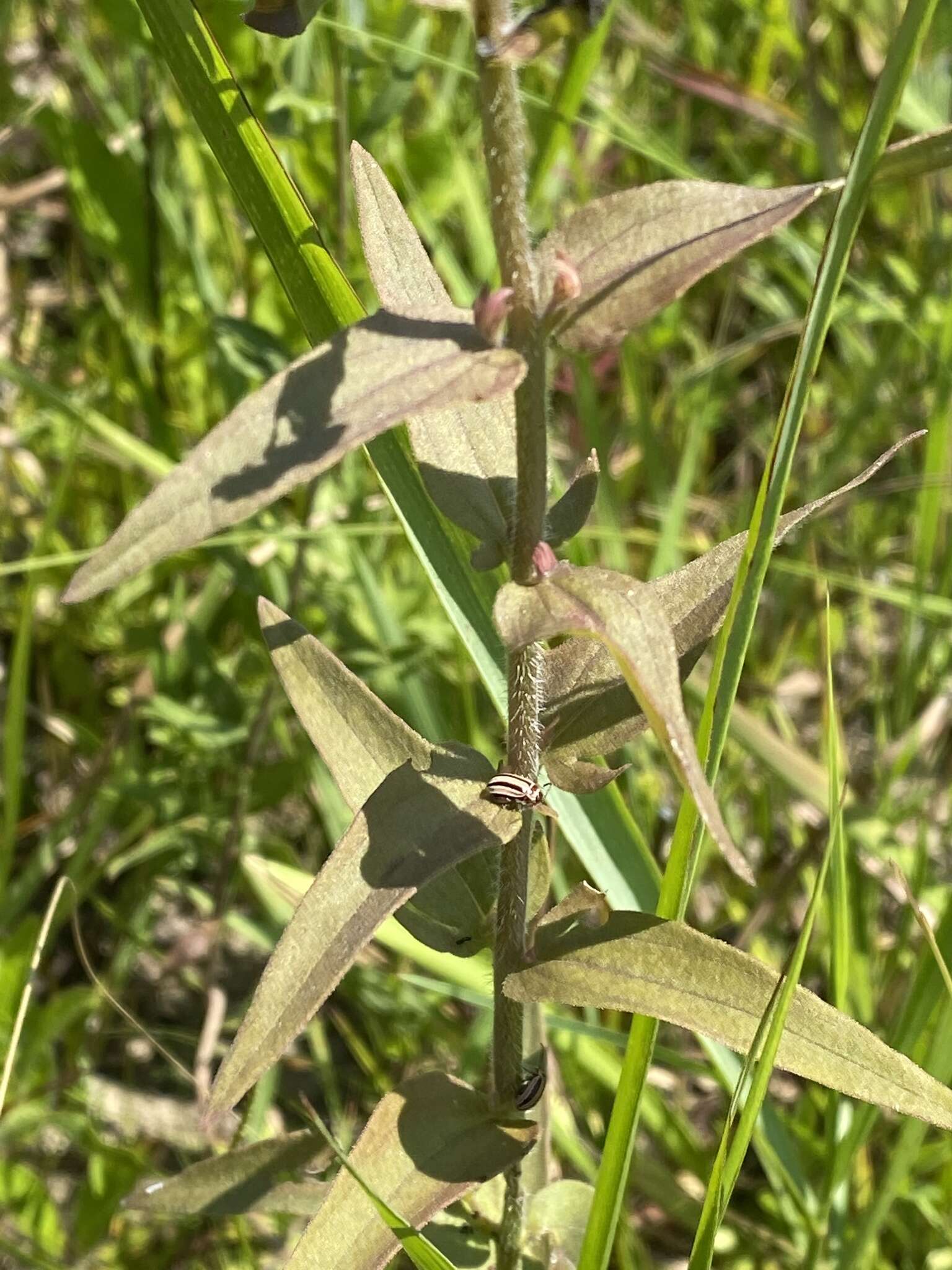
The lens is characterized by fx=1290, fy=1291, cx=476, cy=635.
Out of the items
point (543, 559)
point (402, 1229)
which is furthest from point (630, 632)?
point (402, 1229)

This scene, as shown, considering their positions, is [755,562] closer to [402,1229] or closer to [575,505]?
[575,505]

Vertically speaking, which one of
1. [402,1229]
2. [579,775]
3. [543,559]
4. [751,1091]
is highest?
[543,559]

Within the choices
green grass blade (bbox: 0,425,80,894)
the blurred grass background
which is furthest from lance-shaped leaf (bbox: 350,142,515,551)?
green grass blade (bbox: 0,425,80,894)

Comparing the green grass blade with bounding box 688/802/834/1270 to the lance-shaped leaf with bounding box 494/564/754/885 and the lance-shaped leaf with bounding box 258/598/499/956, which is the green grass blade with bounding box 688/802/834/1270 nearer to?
the lance-shaped leaf with bounding box 494/564/754/885

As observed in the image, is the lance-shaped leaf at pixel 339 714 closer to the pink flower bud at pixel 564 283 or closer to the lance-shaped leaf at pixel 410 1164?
the lance-shaped leaf at pixel 410 1164

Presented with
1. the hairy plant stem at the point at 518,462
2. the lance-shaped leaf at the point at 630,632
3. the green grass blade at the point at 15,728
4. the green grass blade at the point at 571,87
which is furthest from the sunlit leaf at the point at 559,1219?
the green grass blade at the point at 571,87
